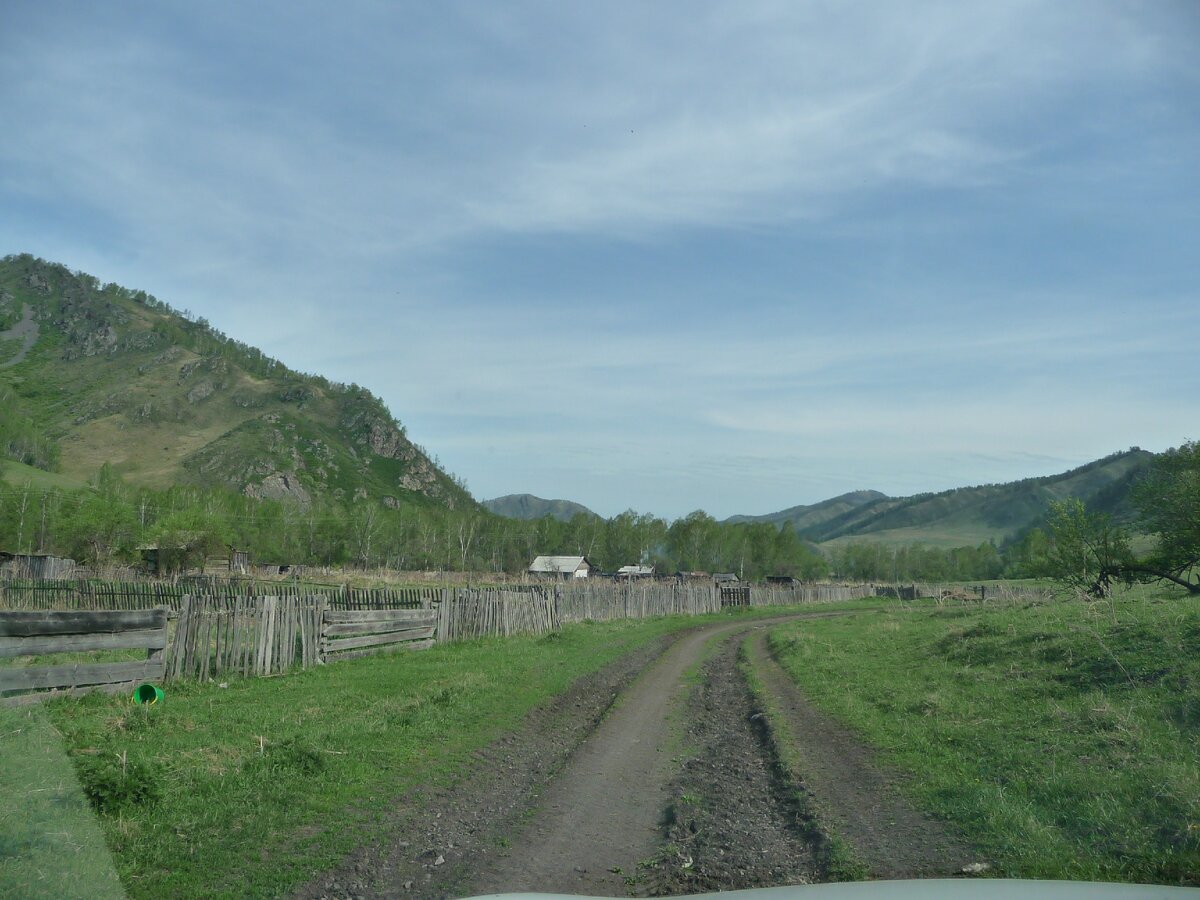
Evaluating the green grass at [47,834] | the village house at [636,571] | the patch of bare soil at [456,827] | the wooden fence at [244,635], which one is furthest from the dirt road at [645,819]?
the village house at [636,571]

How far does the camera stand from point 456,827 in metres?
6.69

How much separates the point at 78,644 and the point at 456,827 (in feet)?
26.1

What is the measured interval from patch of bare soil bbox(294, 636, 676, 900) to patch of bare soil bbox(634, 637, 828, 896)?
134 centimetres

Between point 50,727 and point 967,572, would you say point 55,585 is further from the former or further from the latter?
point 967,572

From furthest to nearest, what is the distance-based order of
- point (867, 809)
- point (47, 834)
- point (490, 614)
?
point (490, 614)
point (867, 809)
point (47, 834)

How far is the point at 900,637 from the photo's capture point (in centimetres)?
2197

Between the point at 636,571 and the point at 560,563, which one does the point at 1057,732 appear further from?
the point at 636,571

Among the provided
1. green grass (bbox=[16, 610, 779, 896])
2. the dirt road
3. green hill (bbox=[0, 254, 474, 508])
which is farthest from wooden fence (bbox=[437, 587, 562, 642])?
green hill (bbox=[0, 254, 474, 508])

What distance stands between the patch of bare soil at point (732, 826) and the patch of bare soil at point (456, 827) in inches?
52.7

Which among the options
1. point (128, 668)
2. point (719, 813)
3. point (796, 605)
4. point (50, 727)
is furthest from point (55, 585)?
point (796, 605)

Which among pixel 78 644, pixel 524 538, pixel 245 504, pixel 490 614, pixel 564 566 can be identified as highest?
pixel 245 504

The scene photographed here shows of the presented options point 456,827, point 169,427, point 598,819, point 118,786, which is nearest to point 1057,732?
point 598,819

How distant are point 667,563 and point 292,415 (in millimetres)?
109802

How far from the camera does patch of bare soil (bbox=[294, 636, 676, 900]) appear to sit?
540 cm
